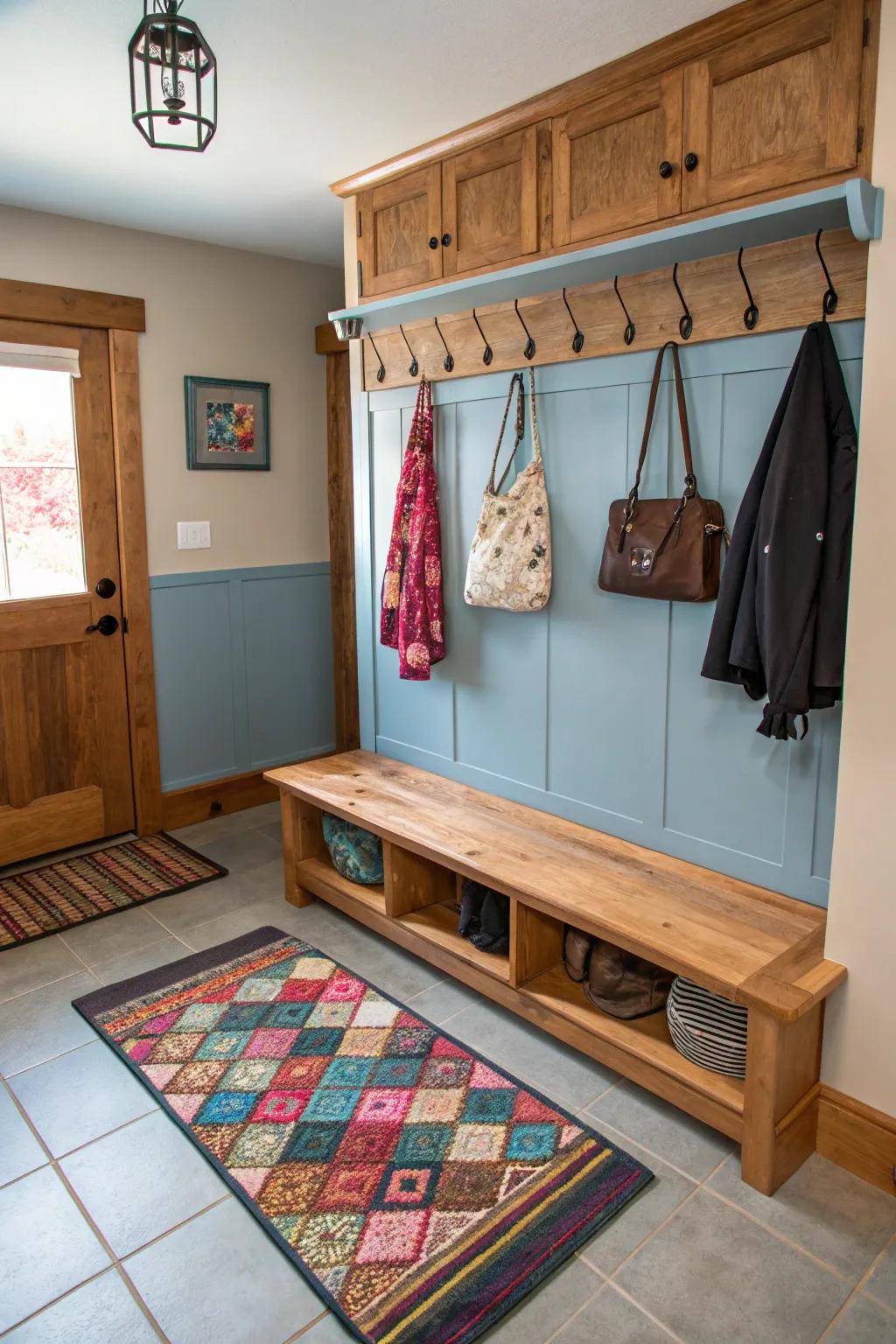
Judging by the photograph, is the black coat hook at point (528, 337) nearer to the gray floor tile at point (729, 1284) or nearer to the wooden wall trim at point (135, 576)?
the wooden wall trim at point (135, 576)

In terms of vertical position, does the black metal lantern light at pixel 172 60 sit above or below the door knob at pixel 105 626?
above

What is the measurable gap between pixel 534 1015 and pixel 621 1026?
0.82 feet

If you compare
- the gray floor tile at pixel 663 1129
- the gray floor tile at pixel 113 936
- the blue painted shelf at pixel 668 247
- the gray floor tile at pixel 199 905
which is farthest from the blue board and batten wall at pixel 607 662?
the gray floor tile at pixel 113 936

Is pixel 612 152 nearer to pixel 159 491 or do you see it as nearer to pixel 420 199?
pixel 420 199

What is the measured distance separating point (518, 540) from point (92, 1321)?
2.00 m

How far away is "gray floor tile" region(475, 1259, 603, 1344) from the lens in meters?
1.58

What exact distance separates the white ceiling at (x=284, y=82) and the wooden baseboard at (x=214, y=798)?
2283 mm

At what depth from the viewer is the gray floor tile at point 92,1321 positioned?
159cm

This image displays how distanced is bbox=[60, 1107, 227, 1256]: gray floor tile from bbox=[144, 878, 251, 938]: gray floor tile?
39.1 inches

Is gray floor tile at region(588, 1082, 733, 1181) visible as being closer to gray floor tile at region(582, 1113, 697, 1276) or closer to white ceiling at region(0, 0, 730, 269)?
gray floor tile at region(582, 1113, 697, 1276)

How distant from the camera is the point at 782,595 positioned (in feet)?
6.32

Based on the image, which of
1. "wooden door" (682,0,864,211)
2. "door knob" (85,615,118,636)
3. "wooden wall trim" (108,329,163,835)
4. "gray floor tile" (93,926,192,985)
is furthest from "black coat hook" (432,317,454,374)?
"gray floor tile" (93,926,192,985)

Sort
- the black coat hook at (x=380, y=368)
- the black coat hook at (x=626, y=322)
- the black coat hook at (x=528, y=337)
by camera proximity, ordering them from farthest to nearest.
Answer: the black coat hook at (x=380, y=368)
the black coat hook at (x=528, y=337)
the black coat hook at (x=626, y=322)

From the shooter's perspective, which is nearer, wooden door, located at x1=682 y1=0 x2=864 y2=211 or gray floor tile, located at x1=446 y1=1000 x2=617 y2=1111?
wooden door, located at x1=682 y1=0 x2=864 y2=211
